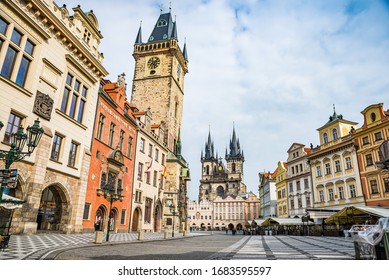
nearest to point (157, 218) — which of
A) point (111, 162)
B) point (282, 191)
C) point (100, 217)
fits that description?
point (100, 217)

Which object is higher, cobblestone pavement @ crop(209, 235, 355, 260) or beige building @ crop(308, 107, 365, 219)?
beige building @ crop(308, 107, 365, 219)

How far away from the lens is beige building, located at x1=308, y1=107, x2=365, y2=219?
27953 millimetres

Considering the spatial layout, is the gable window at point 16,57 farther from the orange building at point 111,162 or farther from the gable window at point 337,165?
the gable window at point 337,165

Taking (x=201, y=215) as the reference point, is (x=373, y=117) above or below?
above

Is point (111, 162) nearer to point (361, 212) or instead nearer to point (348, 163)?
point (361, 212)

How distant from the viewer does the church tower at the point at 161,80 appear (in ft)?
135

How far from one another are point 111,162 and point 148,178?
331 inches

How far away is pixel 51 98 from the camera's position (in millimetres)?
14633

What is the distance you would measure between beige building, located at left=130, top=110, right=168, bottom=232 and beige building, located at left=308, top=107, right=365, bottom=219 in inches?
689

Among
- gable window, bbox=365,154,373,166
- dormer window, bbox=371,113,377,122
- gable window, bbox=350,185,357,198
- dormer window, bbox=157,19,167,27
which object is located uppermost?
dormer window, bbox=157,19,167,27

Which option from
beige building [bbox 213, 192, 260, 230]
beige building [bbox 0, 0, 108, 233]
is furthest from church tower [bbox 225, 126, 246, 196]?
beige building [bbox 0, 0, 108, 233]

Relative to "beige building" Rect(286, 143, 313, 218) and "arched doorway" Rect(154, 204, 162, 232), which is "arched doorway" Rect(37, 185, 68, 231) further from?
"beige building" Rect(286, 143, 313, 218)

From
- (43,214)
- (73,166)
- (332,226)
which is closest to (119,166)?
(73,166)

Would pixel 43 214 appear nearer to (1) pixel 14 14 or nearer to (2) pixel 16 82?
(2) pixel 16 82
